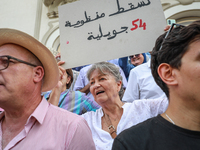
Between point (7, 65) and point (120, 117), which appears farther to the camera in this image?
point (120, 117)

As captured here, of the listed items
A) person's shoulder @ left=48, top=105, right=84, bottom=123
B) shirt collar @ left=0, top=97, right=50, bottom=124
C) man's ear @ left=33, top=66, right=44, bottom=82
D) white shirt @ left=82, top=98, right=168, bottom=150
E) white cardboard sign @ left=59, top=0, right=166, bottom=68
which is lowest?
white shirt @ left=82, top=98, right=168, bottom=150

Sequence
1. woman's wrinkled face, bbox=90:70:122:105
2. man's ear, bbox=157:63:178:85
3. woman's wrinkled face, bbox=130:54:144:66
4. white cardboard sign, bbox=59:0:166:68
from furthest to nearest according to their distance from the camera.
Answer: woman's wrinkled face, bbox=130:54:144:66 < woman's wrinkled face, bbox=90:70:122:105 < white cardboard sign, bbox=59:0:166:68 < man's ear, bbox=157:63:178:85

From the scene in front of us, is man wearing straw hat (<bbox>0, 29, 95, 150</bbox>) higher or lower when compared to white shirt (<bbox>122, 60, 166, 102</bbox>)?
higher

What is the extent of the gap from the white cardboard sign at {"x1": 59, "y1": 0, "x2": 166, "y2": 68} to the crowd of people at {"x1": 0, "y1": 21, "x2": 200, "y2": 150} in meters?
0.22

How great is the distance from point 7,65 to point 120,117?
1.17 meters

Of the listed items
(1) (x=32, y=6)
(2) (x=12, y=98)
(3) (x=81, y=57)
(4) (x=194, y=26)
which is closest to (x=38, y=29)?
(1) (x=32, y=6)

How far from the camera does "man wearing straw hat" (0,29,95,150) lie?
1107 mm

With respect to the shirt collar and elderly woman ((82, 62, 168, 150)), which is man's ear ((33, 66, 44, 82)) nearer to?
the shirt collar

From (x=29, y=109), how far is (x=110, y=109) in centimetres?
91

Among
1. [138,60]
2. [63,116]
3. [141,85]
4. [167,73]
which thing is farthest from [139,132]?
[138,60]

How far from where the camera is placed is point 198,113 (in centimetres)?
96

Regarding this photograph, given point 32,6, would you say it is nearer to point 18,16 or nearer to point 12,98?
point 18,16

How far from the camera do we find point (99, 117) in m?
1.91

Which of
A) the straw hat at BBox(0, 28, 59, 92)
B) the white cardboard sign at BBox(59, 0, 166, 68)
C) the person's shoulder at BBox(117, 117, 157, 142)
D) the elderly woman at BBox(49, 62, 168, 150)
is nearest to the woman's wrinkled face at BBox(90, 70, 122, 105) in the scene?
the elderly woman at BBox(49, 62, 168, 150)
